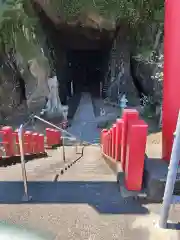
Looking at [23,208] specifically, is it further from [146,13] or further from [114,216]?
[146,13]

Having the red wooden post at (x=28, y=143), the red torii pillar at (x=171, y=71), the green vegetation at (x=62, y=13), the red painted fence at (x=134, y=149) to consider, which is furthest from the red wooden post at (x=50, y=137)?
the red painted fence at (x=134, y=149)

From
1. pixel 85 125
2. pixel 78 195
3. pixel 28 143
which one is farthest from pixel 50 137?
pixel 78 195

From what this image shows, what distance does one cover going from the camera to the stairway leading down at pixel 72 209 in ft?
9.57

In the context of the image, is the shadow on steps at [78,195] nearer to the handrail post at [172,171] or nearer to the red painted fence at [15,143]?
the handrail post at [172,171]

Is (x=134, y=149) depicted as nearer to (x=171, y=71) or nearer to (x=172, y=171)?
(x=172, y=171)

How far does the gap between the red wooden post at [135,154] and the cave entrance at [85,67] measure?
1946 centimetres

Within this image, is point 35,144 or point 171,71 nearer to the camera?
point 171,71

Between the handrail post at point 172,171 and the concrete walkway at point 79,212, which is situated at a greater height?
the handrail post at point 172,171

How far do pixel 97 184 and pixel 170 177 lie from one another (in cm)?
145

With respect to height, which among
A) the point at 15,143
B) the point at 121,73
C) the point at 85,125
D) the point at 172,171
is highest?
the point at 172,171

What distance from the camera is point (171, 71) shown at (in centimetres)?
385

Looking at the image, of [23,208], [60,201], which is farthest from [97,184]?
[23,208]

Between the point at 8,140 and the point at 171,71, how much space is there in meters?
4.24

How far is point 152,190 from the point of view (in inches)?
135
